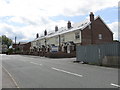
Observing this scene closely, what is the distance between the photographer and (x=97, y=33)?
158 feet

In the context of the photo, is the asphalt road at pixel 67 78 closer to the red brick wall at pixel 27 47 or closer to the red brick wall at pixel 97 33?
the red brick wall at pixel 97 33

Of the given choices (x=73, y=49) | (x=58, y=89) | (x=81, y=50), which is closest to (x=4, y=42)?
(x=73, y=49)

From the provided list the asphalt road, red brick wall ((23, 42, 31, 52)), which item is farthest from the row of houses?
red brick wall ((23, 42, 31, 52))

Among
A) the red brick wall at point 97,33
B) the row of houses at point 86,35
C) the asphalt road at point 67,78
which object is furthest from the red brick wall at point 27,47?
the asphalt road at point 67,78

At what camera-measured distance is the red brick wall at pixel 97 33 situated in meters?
46.3

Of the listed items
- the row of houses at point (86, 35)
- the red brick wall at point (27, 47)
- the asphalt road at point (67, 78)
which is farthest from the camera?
the red brick wall at point (27, 47)

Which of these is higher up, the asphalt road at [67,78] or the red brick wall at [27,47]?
the red brick wall at [27,47]

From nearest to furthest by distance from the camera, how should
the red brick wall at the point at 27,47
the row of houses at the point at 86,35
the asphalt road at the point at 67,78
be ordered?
the asphalt road at the point at 67,78 → the row of houses at the point at 86,35 → the red brick wall at the point at 27,47

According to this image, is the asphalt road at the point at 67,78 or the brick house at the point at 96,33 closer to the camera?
the asphalt road at the point at 67,78

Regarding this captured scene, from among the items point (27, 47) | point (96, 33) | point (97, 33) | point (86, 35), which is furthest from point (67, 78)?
point (27, 47)

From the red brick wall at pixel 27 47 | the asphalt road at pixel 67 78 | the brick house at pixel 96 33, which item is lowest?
the asphalt road at pixel 67 78

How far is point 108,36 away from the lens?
49.7 m

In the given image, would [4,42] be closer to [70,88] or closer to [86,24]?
[86,24]

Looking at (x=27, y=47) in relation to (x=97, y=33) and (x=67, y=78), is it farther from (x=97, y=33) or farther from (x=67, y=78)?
(x=67, y=78)
